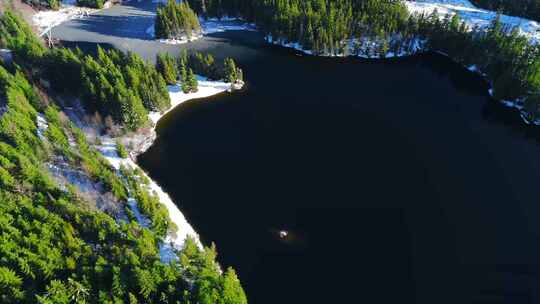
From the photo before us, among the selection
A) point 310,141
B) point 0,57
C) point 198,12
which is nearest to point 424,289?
point 310,141

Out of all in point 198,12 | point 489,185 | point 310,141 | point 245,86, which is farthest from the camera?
point 198,12

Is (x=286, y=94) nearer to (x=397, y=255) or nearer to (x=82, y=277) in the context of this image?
(x=397, y=255)

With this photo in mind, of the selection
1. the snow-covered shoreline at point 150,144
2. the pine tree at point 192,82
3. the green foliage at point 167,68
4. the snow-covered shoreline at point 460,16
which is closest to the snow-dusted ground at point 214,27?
the snow-covered shoreline at point 460,16

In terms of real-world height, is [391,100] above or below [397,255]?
above

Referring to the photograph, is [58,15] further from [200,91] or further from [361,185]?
[361,185]

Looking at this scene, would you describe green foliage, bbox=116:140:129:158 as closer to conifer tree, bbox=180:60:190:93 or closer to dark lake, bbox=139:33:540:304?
dark lake, bbox=139:33:540:304

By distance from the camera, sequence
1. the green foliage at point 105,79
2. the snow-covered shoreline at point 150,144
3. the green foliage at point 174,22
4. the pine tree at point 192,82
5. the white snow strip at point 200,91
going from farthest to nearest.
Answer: the green foliage at point 174,22
the pine tree at point 192,82
the white snow strip at point 200,91
the green foliage at point 105,79
the snow-covered shoreline at point 150,144

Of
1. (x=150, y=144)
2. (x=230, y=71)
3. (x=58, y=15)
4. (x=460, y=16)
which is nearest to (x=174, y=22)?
(x=230, y=71)

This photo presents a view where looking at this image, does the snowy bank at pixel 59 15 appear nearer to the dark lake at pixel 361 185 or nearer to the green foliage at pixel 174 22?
the green foliage at pixel 174 22
